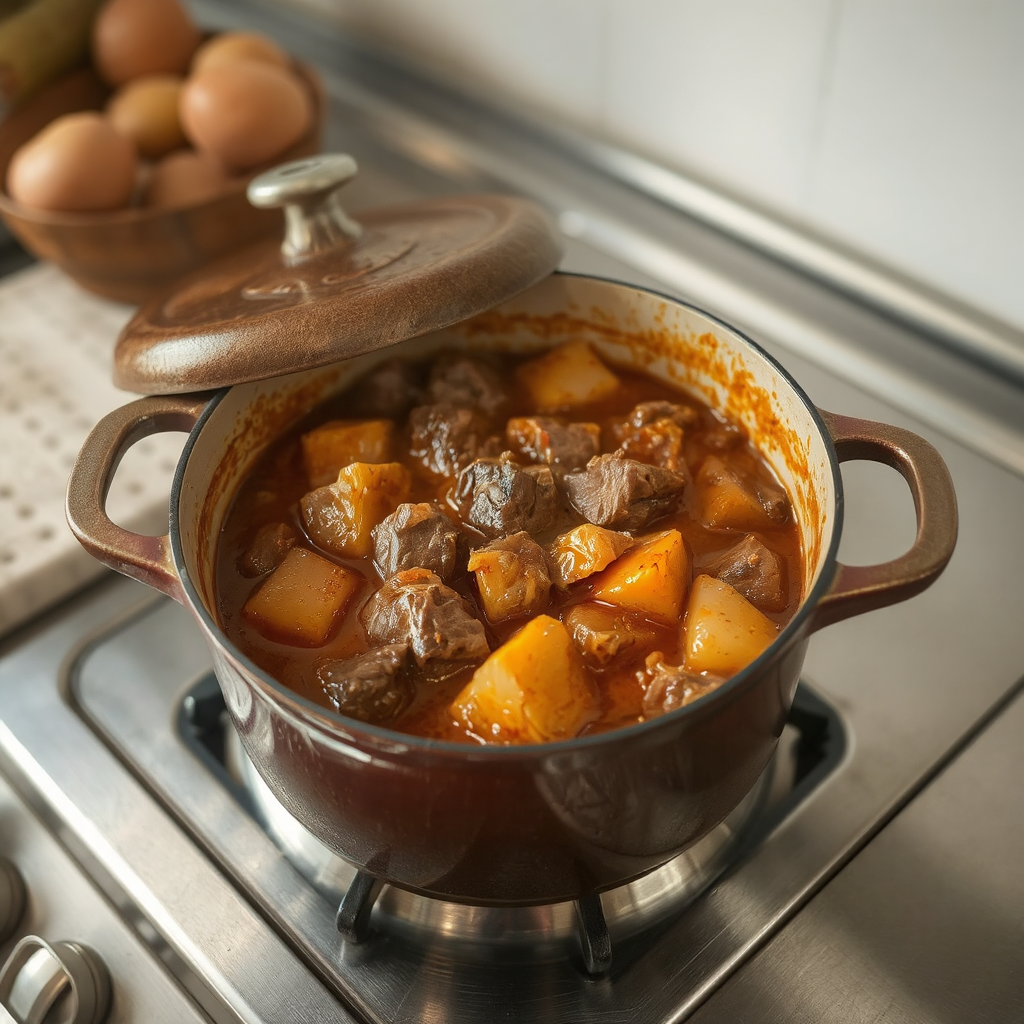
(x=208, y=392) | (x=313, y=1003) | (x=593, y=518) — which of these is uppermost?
(x=208, y=392)

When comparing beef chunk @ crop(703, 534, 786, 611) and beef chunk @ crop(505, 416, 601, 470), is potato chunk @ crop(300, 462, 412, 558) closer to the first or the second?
beef chunk @ crop(505, 416, 601, 470)

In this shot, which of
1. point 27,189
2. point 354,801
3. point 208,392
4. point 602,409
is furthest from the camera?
point 27,189

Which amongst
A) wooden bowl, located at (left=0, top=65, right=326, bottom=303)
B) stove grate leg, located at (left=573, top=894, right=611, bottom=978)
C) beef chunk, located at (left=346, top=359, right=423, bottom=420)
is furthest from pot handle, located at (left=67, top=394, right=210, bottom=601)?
wooden bowl, located at (left=0, top=65, right=326, bottom=303)

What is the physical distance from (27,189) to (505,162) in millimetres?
774

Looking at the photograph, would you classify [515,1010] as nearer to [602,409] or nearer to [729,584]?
[729,584]

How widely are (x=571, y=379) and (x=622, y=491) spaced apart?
0.23 m

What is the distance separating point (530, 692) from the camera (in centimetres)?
89

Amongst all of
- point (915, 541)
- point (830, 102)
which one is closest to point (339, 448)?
point (915, 541)

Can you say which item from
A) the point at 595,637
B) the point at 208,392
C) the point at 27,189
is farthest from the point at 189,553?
the point at 27,189

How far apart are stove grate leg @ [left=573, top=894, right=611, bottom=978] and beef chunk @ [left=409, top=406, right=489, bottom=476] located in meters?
0.50

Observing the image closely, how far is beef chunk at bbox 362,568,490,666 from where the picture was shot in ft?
3.11

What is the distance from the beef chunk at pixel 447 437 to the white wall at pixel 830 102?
646 mm

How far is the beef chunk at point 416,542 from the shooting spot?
41.1 inches

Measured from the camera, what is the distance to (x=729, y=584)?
101 cm
